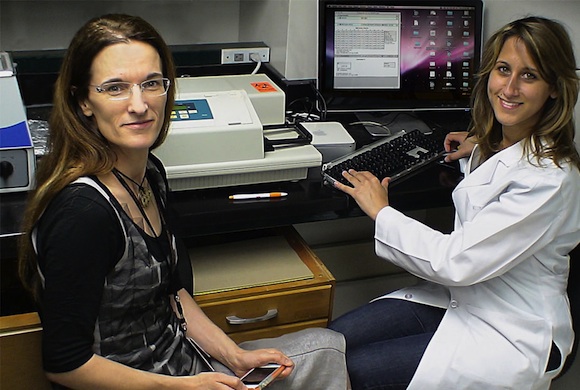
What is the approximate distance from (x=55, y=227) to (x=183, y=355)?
0.40 meters

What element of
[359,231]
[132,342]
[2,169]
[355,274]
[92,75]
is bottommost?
[355,274]

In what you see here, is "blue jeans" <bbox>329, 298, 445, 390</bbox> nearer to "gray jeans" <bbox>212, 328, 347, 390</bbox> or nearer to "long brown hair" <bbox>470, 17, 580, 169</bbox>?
"gray jeans" <bbox>212, 328, 347, 390</bbox>

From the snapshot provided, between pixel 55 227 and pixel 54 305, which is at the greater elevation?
pixel 55 227

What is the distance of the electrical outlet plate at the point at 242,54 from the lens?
2418 millimetres

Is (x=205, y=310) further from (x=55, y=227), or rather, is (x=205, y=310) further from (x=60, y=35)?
(x=60, y=35)

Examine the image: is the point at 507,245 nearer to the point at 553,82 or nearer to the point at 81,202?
the point at 553,82

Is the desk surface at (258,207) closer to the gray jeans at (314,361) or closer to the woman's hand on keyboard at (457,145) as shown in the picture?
the woman's hand on keyboard at (457,145)

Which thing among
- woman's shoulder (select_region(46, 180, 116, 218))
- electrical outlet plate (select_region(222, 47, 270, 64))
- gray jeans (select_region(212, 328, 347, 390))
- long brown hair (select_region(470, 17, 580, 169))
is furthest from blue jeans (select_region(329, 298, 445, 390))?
electrical outlet plate (select_region(222, 47, 270, 64))

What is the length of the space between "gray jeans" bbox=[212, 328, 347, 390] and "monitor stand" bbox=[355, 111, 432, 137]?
832 mm

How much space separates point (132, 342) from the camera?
1.26 meters

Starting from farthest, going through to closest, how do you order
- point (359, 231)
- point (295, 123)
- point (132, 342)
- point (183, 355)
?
point (359, 231), point (295, 123), point (183, 355), point (132, 342)

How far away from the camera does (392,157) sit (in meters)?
1.87

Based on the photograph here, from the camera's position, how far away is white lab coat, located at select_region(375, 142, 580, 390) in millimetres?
1408

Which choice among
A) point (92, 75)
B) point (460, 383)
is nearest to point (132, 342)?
point (92, 75)
